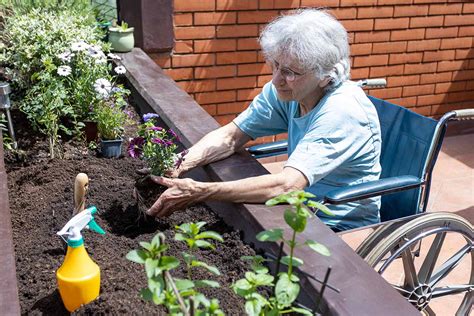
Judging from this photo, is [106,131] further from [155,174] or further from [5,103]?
[155,174]

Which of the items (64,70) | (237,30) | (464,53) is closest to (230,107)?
(237,30)

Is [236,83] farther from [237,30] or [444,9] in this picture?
[444,9]

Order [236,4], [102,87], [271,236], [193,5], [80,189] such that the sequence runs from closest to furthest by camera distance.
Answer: [271,236] → [80,189] → [102,87] → [193,5] → [236,4]

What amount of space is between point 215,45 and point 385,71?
156cm

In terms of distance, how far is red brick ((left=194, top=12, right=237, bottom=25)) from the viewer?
4.43 m

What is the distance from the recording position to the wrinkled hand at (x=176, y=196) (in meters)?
2.30

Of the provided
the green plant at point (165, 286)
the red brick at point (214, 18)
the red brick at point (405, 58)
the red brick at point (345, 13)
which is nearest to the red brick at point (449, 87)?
the red brick at point (405, 58)

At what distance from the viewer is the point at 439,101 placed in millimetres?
5570

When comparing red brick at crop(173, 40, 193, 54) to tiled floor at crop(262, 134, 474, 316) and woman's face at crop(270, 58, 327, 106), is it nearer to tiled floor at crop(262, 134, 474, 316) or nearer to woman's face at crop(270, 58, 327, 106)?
tiled floor at crop(262, 134, 474, 316)

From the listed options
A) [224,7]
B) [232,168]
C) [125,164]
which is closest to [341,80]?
[232,168]

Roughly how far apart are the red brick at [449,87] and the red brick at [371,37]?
2.53 feet

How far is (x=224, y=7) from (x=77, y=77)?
1462 mm

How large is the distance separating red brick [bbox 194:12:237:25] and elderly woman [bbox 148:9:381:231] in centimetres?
197

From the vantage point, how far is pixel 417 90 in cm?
545
